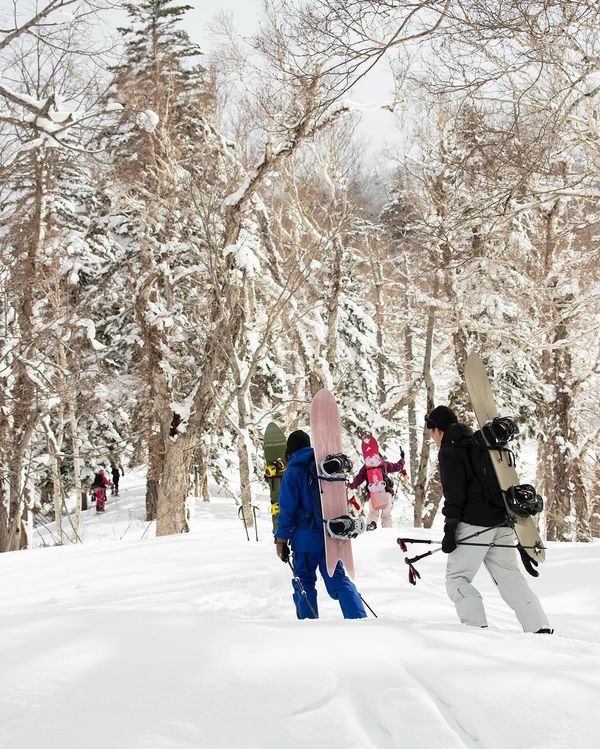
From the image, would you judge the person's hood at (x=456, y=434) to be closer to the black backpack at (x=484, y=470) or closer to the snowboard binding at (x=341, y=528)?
the black backpack at (x=484, y=470)

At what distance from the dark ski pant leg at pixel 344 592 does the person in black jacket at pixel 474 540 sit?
72 centimetres

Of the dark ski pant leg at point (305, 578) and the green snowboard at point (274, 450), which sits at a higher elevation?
the green snowboard at point (274, 450)

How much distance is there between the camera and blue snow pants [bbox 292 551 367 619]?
5.05 meters

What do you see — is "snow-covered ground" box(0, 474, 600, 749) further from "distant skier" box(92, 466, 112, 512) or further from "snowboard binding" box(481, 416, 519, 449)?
"distant skier" box(92, 466, 112, 512)

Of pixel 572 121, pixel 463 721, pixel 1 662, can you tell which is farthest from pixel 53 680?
pixel 572 121

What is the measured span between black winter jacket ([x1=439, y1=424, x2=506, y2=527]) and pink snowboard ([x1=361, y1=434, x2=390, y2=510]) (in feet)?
20.3

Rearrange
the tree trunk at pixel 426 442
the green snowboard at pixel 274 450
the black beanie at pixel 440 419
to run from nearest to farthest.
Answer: the black beanie at pixel 440 419 < the green snowboard at pixel 274 450 < the tree trunk at pixel 426 442

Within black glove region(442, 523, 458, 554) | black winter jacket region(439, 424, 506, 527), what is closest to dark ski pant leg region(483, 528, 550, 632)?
black winter jacket region(439, 424, 506, 527)

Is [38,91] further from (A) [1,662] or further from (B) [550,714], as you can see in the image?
(B) [550,714]

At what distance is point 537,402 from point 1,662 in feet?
62.5

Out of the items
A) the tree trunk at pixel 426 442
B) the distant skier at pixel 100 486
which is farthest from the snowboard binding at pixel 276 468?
the distant skier at pixel 100 486

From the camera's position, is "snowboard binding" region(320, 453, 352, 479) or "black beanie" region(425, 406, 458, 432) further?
"snowboard binding" region(320, 453, 352, 479)

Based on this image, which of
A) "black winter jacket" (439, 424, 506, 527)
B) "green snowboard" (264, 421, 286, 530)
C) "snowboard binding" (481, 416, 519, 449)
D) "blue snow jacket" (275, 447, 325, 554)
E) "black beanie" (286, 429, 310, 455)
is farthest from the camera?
"green snowboard" (264, 421, 286, 530)

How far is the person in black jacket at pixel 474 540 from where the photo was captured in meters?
4.61
